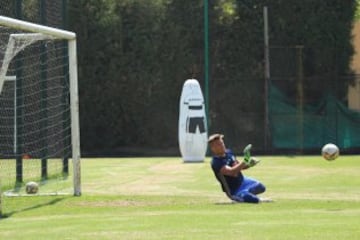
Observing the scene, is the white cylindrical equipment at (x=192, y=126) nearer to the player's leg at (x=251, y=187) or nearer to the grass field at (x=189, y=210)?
the grass field at (x=189, y=210)

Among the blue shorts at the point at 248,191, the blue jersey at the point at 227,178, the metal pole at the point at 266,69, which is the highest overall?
the metal pole at the point at 266,69

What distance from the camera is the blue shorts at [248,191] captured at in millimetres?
14703

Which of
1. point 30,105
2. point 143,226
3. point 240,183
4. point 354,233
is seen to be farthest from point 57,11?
point 354,233

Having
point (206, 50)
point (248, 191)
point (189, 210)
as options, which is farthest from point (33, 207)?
point (206, 50)

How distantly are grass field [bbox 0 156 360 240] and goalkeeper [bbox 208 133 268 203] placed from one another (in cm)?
26

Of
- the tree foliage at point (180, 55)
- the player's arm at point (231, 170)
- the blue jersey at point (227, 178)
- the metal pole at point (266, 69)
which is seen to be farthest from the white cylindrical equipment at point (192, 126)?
Result: the player's arm at point (231, 170)

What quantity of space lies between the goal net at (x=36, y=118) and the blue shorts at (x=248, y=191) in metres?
4.47

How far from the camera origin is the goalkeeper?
1477 centimetres

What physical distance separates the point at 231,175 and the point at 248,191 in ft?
1.26

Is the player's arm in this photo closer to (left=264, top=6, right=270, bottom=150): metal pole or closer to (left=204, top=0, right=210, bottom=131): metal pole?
(left=204, top=0, right=210, bottom=131): metal pole

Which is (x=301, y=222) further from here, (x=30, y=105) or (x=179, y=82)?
(x=179, y=82)

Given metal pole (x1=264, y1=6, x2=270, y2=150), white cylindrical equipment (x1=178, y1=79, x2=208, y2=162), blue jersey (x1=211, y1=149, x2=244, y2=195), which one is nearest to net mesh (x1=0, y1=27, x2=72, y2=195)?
blue jersey (x1=211, y1=149, x2=244, y2=195)

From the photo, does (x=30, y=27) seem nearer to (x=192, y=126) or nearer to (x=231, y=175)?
(x=231, y=175)

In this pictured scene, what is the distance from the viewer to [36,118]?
850 inches
